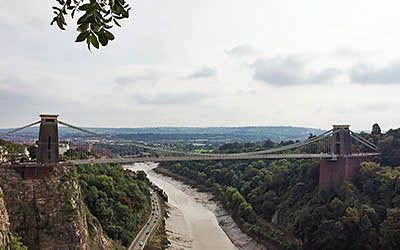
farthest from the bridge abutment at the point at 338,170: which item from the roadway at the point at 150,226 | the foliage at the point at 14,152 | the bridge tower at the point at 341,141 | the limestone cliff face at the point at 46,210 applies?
the foliage at the point at 14,152

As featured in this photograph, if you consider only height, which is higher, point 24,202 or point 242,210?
point 24,202

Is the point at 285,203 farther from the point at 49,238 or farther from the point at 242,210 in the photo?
the point at 49,238

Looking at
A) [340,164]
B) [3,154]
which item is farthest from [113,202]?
[340,164]

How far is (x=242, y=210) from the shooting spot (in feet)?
93.0

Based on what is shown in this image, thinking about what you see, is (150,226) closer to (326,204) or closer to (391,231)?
(326,204)

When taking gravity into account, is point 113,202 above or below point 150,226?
above

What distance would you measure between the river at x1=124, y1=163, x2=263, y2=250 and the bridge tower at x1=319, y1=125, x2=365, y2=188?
15.4 feet

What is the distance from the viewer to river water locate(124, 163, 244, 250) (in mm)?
25141

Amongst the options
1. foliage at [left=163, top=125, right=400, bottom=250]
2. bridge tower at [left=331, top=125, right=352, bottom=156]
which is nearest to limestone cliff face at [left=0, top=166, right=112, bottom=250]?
foliage at [left=163, top=125, right=400, bottom=250]

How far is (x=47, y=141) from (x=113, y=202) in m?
6.51

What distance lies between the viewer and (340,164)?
2427 centimetres

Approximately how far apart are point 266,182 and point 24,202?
15.8 metres

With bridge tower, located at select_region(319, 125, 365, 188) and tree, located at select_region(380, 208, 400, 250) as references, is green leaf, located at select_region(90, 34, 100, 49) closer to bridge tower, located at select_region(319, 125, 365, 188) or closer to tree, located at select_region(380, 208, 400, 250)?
tree, located at select_region(380, 208, 400, 250)

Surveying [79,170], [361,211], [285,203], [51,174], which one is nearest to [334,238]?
[361,211]
